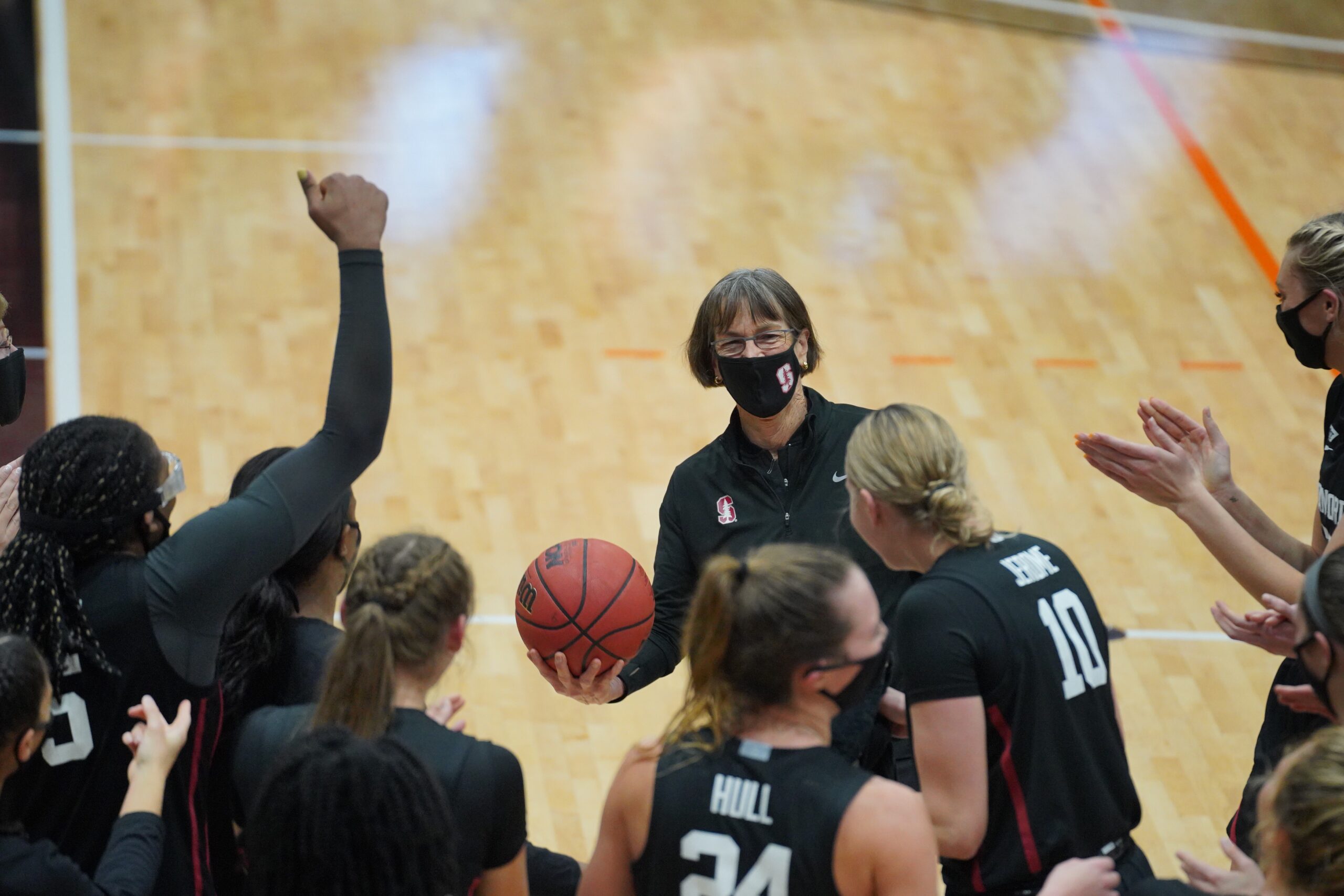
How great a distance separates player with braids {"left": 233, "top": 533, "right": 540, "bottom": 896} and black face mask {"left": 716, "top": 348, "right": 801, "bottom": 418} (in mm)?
1250

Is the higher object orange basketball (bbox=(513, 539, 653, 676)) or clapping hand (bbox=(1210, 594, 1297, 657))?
clapping hand (bbox=(1210, 594, 1297, 657))

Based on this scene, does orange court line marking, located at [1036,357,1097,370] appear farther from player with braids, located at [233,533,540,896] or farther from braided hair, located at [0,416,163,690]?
braided hair, located at [0,416,163,690]

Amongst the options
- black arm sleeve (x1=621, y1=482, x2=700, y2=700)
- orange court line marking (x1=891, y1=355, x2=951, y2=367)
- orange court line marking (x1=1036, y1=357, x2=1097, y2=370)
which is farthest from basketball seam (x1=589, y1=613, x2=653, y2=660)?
orange court line marking (x1=1036, y1=357, x2=1097, y2=370)

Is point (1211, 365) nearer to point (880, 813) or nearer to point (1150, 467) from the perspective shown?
point (1150, 467)

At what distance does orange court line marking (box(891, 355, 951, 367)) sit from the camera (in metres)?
7.41

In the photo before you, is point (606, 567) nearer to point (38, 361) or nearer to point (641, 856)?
point (641, 856)

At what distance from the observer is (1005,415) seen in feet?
23.5

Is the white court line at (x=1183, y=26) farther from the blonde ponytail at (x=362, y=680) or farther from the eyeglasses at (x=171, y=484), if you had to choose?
the blonde ponytail at (x=362, y=680)

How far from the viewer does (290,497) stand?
2473 millimetres

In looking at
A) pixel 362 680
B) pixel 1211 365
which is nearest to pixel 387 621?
pixel 362 680

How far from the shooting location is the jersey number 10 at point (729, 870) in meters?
2.15

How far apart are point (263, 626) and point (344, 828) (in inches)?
44.2

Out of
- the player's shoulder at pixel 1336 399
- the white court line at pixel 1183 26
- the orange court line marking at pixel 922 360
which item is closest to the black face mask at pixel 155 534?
the player's shoulder at pixel 1336 399

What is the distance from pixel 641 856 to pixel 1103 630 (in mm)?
975
